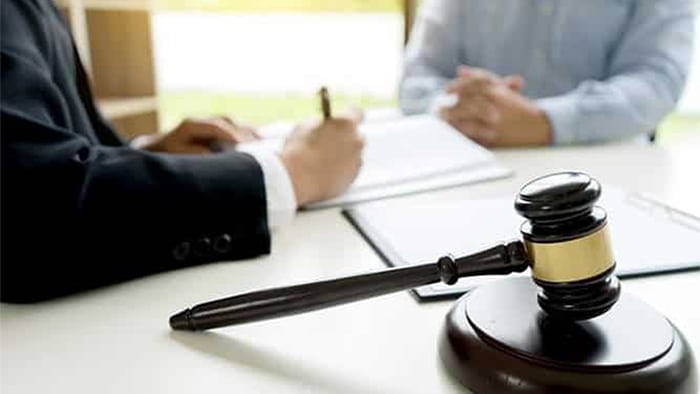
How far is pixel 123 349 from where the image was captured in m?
0.51

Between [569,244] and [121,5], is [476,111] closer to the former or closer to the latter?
[569,244]

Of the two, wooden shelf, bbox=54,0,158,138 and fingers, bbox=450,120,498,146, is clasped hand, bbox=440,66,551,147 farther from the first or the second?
wooden shelf, bbox=54,0,158,138

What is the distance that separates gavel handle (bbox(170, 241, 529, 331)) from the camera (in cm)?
45

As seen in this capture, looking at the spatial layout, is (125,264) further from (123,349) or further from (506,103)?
(506,103)

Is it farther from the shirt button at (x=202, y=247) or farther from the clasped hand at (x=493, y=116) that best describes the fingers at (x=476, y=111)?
the shirt button at (x=202, y=247)

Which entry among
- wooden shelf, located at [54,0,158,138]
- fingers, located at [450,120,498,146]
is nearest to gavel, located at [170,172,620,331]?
fingers, located at [450,120,498,146]

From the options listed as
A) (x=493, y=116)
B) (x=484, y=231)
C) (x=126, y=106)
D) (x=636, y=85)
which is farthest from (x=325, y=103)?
(x=126, y=106)

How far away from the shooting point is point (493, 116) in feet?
3.68

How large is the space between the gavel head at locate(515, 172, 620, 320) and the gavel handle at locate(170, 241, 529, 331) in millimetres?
20

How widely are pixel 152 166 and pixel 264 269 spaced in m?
0.13

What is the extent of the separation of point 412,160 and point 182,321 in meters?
0.49

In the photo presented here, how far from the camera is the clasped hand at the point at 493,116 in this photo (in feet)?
3.69

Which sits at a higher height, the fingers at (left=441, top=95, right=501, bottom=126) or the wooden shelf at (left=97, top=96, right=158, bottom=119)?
the fingers at (left=441, top=95, right=501, bottom=126)

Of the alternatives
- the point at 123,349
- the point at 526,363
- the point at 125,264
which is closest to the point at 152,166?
the point at 125,264
